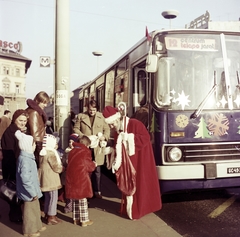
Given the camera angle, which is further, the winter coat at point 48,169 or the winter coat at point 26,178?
the winter coat at point 48,169

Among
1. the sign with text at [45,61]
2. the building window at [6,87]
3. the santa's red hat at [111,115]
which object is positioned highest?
the building window at [6,87]

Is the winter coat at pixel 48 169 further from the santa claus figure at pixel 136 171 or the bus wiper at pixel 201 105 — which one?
the bus wiper at pixel 201 105

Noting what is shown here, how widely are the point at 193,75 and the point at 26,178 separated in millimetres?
3094

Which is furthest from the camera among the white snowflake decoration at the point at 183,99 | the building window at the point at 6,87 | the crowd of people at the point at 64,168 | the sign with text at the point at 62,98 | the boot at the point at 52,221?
the building window at the point at 6,87

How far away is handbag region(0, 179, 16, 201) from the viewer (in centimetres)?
486

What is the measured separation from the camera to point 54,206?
196 inches

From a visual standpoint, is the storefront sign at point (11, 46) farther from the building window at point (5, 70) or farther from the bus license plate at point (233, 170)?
the bus license plate at point (233, 170)

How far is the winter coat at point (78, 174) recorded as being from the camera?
4816 mm

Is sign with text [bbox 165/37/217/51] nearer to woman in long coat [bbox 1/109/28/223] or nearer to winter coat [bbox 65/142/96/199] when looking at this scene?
winter coat [bbox 65/142/96/199]

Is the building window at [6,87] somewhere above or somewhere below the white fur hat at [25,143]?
Result: above

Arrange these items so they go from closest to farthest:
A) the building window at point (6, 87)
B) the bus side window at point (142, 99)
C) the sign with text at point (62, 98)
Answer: the bus side window at point (142, 99)
the sign with text at point (62, 98)
the building window at point (6, 87)

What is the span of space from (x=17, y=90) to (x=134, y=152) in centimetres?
7814

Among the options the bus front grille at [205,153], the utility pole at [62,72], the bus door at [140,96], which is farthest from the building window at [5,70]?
the bus front grille at [205,153]

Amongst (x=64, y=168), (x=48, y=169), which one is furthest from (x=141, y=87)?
(x=48, y=169)
